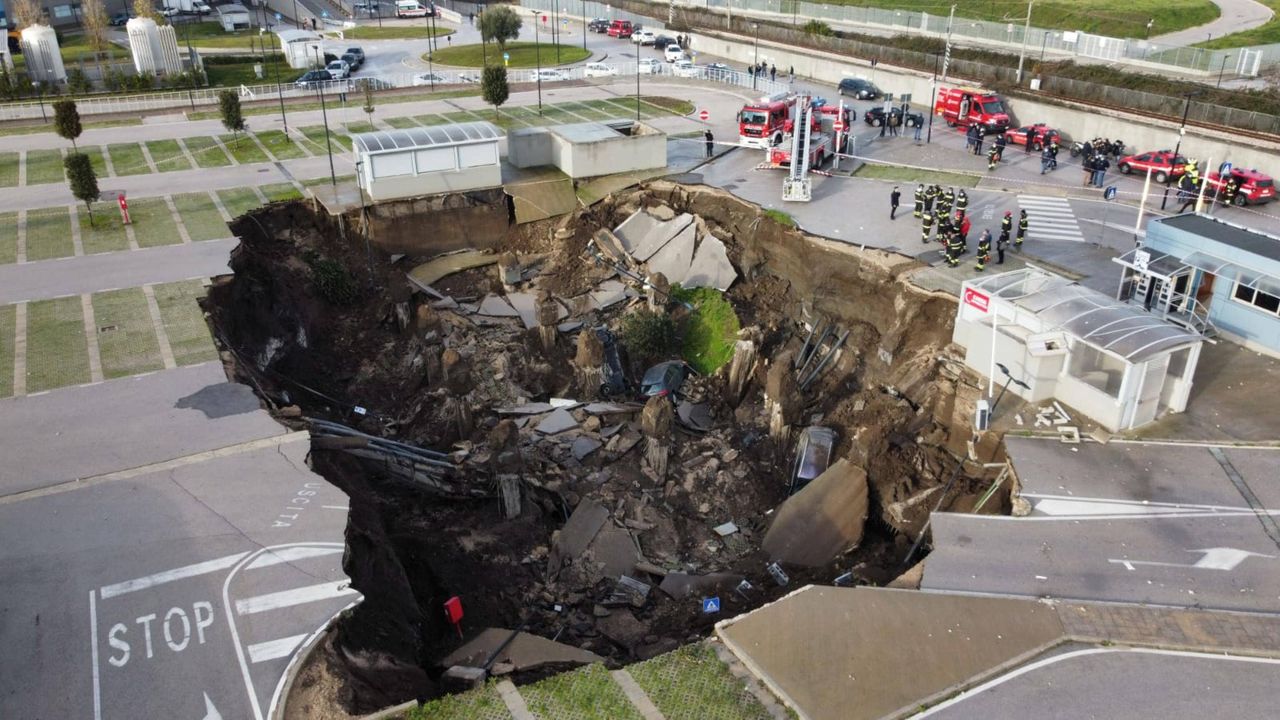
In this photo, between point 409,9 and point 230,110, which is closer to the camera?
point 230,110

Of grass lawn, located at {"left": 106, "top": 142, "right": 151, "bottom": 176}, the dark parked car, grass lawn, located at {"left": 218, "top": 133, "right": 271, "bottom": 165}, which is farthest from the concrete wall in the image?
Answer: grass lawn, located at {"left": 106, "top": 142, "right": 151, "bottom": 176}

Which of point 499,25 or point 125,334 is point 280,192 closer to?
point 125,334

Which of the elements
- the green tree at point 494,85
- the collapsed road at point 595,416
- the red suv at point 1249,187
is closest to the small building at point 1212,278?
the collapsed road at point 595,416

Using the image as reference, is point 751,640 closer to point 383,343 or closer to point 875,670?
point 875,670

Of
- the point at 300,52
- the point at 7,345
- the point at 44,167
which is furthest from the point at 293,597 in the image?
the point at 300,52

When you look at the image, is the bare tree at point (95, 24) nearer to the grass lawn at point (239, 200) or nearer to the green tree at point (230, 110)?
the green tree at point (230, 110)

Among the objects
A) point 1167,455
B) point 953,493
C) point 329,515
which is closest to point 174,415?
point 329,515
